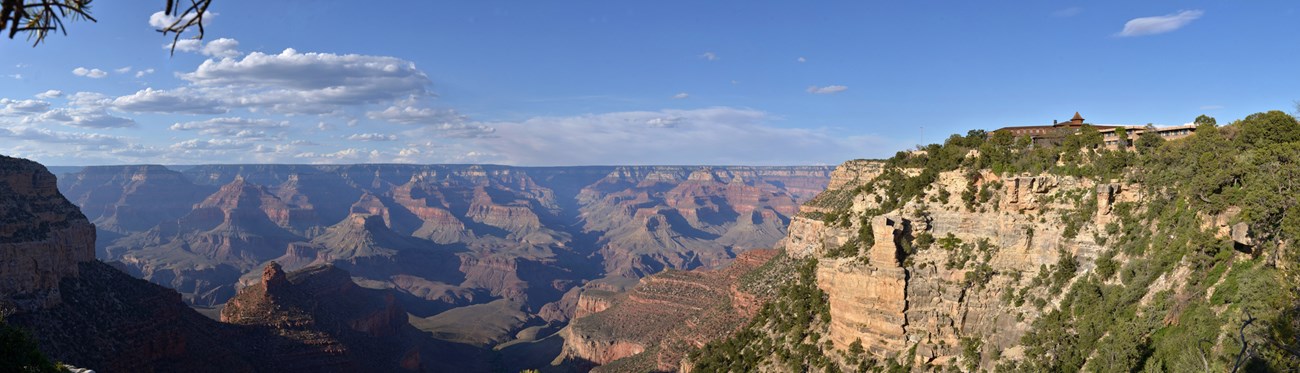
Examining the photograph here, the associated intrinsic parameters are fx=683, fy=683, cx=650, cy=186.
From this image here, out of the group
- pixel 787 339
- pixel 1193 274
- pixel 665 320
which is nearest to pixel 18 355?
pixel 787 339

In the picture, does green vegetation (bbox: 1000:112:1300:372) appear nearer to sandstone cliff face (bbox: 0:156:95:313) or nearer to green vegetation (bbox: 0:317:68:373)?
green vegetation (bbox: 0:317:68:373)

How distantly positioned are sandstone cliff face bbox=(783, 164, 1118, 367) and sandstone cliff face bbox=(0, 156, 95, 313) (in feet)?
A: 201

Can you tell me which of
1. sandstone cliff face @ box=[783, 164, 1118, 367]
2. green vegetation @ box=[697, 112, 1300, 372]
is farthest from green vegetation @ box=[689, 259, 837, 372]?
sandstone cliff face @ box=[783, 164, 1118, 367]

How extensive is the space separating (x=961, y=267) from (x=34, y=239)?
7055 centimetres

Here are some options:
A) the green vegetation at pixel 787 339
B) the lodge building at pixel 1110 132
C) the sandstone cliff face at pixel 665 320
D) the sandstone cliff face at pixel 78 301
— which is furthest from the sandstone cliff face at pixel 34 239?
the lodge building at pixel 1110 132

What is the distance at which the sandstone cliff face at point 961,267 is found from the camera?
3112 centimetres

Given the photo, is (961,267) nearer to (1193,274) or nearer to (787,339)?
(1193,274)

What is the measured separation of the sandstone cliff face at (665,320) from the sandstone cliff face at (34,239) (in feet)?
169

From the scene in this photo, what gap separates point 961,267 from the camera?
33.6 m

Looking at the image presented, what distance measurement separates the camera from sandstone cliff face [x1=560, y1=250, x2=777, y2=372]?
71750mm

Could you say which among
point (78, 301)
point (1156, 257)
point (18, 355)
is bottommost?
point (78, 301)

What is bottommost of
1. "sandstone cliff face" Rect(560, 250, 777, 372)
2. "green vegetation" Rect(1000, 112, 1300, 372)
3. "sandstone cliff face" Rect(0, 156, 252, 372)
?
"sandstone cliff face" Rect(560, 250, 777, 372)

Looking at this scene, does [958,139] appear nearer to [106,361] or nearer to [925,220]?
[925,220]

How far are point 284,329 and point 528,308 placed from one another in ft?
394
